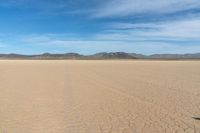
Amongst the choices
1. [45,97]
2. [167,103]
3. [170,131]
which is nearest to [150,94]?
[167,103]

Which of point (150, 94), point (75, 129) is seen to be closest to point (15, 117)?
point (75, 129)

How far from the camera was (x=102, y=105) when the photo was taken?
1020 centimetres

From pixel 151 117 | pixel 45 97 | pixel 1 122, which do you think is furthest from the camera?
pixel 45 97

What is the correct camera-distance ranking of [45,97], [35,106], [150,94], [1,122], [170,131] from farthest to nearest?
1. [150,94]
2. [45,97]
3. [35,106]
4. [1,122]
5. [170,131]

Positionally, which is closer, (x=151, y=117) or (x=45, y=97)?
(x=151, y=117)

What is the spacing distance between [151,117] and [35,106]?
405 centimetres

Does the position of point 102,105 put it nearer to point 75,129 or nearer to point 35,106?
point 35,106

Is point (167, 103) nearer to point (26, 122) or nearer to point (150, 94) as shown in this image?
point (150, 94)

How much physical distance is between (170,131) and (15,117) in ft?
14.3

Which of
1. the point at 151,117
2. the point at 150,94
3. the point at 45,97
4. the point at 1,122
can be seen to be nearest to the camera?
the point at 1,122

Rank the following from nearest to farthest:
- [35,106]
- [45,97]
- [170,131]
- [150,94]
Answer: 1. [170,131]
2. [35,106]
3. [45,97]
4. [150,94]

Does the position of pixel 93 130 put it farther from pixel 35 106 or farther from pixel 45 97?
pixel 45 97

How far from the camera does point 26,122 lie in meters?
7.75

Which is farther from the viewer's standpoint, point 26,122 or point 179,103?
point 179,103
